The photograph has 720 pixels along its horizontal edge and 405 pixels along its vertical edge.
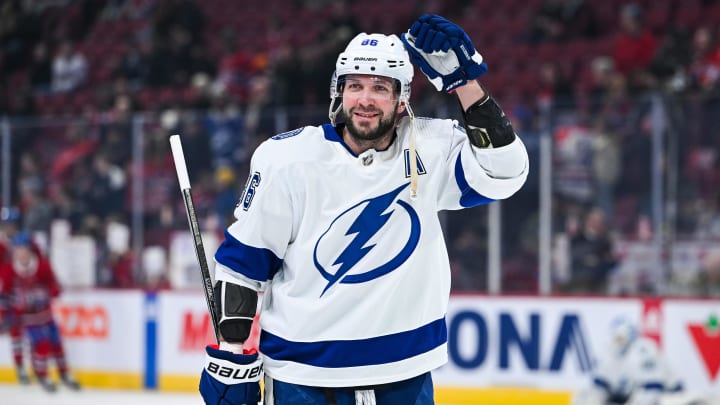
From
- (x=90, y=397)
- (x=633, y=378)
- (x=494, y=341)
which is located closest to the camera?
(x=633, y=378)

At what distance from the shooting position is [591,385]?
6.52 m

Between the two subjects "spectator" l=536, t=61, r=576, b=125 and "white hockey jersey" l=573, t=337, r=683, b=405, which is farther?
"spectator" l=536, t=61, r=576, b=125

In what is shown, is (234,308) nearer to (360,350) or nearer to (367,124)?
(360,350)

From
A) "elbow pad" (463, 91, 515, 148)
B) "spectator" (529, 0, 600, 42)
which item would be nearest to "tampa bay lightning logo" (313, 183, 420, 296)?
"elbow pad" (463, 91, 515, 148)

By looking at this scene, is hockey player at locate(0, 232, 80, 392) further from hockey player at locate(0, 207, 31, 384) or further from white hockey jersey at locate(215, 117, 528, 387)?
white hockey jersey at locate(215, 117, 528, 387)

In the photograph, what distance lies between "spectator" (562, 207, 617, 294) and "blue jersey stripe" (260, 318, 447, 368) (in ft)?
15.1

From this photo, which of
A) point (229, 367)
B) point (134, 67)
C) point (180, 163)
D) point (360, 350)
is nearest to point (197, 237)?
point (180, 163)

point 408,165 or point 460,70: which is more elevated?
point 460,70

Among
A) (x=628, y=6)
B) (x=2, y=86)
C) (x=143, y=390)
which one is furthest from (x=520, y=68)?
(x=2, y=86)

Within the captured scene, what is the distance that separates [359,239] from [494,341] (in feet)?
16.8

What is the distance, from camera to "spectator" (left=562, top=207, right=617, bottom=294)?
7180 mm

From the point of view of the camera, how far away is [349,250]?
270 cm

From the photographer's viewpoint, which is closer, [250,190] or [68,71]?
[250,190]

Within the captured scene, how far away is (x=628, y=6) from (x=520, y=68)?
3.25 ft
